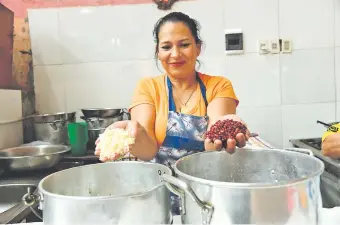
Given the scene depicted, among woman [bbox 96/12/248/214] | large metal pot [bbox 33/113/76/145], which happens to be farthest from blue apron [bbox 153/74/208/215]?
large metal pot [bbox 33/113/76/145]

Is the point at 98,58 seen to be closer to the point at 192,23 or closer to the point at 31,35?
the point at 31,35

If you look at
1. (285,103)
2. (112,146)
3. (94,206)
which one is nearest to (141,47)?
(285,103)

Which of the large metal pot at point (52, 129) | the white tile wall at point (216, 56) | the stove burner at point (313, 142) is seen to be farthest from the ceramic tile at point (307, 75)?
the large metal pot at point (52, 129)

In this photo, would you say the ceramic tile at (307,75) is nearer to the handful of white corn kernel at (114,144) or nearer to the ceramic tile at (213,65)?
the ceramic tile at (213,65)

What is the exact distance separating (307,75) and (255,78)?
365 mm

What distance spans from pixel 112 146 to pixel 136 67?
1525mm

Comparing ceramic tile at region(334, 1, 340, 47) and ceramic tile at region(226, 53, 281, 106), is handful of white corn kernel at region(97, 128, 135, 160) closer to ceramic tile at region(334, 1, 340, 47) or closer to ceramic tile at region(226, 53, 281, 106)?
ceramic tile at region(226, 53, 281, 106)

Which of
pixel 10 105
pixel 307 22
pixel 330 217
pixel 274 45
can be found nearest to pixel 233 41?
pixel 274 45

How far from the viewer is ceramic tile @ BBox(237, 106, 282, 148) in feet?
7.63

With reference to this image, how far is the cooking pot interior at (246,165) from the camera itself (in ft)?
2.28

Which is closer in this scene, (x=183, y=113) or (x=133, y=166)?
(x=133, y=166)

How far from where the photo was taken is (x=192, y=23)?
1.37 meters

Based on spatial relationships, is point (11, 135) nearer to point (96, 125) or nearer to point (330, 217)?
point (96, 125)

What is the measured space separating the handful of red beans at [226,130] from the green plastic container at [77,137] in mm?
1265
